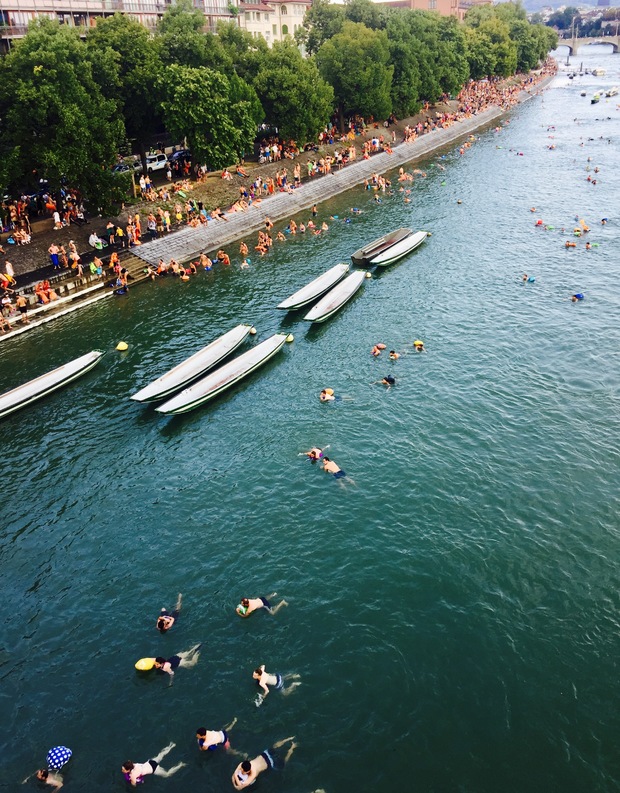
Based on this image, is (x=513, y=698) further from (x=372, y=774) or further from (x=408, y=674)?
(x=372, y=774)

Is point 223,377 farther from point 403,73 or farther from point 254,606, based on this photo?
point 403,73

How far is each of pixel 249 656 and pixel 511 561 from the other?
13149mm

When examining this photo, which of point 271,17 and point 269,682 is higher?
point 271,17

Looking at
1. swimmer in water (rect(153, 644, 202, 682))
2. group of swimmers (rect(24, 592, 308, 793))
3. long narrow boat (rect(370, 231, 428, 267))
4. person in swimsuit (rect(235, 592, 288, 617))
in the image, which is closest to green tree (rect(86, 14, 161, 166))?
long narrow boat (rect(370, 231, 428, 267))

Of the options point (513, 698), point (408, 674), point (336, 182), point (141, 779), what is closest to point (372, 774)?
point (408, 674)

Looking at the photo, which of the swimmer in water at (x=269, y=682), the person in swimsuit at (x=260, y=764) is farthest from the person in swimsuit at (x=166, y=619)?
the person in swimsuit at (x=260, y=764)

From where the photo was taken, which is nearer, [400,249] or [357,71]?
[400,249]

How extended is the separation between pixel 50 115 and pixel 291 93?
40236mm

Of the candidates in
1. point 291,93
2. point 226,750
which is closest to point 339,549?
point 226,750

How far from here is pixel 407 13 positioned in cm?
13838

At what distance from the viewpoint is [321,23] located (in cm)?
12381

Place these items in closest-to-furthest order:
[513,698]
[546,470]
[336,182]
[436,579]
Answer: [513,698], [436,579], [546,470], [336,182]

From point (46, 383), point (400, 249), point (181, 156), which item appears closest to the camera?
point (46, 383)

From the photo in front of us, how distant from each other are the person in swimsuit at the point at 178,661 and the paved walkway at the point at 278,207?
49.2 meters
